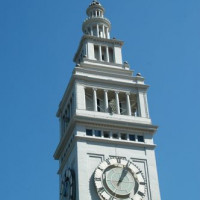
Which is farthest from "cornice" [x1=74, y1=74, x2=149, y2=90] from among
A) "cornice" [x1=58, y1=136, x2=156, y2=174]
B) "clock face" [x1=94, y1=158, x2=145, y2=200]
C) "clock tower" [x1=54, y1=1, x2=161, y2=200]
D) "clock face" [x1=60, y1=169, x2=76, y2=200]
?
"clock face" [x1=60, y1=169, x2=76, y2=200]

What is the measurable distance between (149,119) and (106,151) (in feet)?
24.5

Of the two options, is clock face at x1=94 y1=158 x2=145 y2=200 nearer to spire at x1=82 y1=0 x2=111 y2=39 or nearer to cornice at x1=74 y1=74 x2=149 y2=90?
cornice at x1=74 y1=74 x2=149 y2=90

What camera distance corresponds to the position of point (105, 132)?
6856cm

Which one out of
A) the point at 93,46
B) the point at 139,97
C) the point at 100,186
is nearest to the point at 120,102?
the point at 139,97

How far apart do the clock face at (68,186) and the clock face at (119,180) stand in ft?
8.68

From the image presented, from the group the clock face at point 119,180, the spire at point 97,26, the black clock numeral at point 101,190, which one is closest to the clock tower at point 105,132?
the clock face at point 119,180

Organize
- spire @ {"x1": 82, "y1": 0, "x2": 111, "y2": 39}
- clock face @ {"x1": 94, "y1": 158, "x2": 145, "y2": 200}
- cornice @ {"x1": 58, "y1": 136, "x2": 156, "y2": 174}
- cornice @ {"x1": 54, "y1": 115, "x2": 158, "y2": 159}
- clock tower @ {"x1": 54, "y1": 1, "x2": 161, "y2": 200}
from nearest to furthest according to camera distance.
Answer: clock face @ {"x1": 94, "y1": 158, "x2": 145, "y2": 200}
clock tower @ {"x1": 54, "y1": 1, "x2": 161, "y2": 200}
cornice @ {"x1": 58, "y1": 136, "x2": 156, "y2": 174}
cornice @ {"x1": 54, "y1": 115, "x2": 158, "y2": 159}
spire @ {"x1": 82, "y1": 0, "x2": 111, "y2": 39}

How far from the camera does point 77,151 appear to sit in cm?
6531

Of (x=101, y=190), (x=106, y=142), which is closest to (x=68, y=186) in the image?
(x=101, y=190)

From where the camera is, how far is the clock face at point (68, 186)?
63994 millimetres

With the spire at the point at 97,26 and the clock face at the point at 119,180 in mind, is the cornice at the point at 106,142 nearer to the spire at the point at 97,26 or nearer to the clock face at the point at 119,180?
the clock face at the point at 119,180

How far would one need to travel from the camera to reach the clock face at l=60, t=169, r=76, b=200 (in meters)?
64.0

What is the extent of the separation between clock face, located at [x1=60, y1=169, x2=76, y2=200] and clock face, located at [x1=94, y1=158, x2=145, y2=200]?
2645mm

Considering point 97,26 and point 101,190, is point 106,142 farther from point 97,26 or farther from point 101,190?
point 97,26
